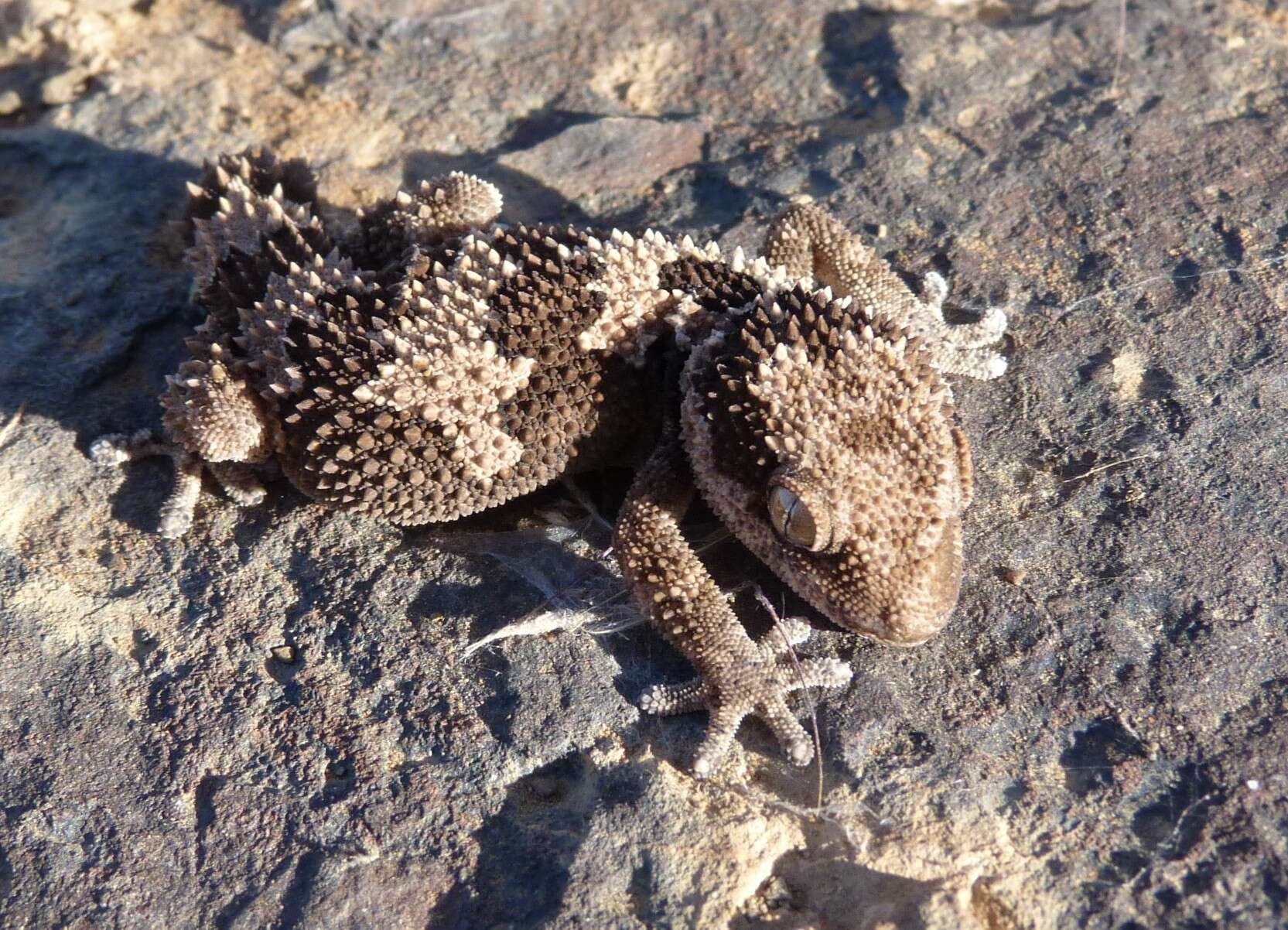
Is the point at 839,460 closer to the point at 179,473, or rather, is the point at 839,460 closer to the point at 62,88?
the point at 179,473

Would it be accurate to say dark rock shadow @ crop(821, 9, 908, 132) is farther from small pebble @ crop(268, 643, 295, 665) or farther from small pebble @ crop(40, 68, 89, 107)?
small pebble @ crop(40, 68, 89, 107)

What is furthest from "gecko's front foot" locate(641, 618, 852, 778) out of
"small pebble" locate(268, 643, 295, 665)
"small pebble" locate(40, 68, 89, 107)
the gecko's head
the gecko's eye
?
"small pebble" locate(40, 68, 89, 107)

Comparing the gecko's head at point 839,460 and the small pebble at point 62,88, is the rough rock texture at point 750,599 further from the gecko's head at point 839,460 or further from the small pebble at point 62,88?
the small pebble at point 62,88

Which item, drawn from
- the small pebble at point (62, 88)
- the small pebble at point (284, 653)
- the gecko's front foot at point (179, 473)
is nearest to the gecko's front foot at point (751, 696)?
the small pebble at point (284, 653)

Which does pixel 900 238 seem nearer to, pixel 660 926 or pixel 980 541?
pixel 980 541

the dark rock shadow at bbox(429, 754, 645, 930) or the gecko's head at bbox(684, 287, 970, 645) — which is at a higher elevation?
the gecko's head at bbox(684, 287, 970, 645)

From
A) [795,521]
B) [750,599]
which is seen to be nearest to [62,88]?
[750,599]
